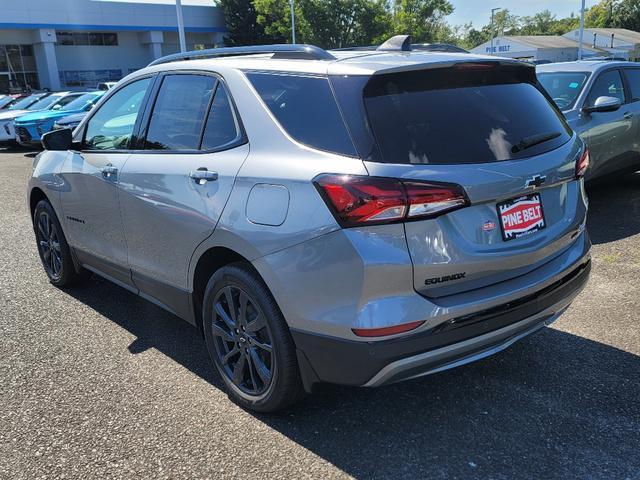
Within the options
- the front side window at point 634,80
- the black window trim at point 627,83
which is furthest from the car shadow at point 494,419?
the front side window at point 634,80

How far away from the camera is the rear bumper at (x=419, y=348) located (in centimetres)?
243

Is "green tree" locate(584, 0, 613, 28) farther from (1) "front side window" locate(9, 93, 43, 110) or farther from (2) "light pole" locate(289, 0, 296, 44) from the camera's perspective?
(1) "front side window" locate(9, 93, 43, 110)

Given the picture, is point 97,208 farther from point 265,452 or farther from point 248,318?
point 265,452

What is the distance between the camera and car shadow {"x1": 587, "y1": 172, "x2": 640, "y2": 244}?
6.02m

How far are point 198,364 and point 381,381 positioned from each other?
1562 mm

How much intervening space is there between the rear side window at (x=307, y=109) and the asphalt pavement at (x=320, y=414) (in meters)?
1.43

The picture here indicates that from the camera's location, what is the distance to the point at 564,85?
725 centimetres

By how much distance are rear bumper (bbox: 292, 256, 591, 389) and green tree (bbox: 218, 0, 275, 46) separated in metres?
48.6

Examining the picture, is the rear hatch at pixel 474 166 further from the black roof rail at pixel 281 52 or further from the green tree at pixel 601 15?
the green tree at pixel 601 15

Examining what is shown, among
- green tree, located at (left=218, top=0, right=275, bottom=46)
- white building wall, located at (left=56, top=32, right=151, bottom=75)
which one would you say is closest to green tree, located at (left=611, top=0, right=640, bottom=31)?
green tree, located at (left=218, top=0, right=275, bottom=46)

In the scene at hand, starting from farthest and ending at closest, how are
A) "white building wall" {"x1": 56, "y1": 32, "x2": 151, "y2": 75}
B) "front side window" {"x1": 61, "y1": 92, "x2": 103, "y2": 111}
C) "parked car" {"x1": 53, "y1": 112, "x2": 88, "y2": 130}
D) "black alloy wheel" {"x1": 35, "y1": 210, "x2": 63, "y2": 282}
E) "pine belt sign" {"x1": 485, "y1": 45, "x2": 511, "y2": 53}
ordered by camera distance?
"pine belt sign" {"x1": 485, "y1": 45, "x2": 511, "y2": 53}, "white building wall" {"x1": 56, "y1": 32, "x2": 151, "y2": 75}, "front side window" {"x1": 61, "y1": 92, "x2": 103, "y2": 111}, "parked car" {"x1": 53, "y1": 112, "x2": 88, "y2": 130}, "black alloy wheel" {"x1": 35, "y1": 210, "x2": 63, "y2": 282}

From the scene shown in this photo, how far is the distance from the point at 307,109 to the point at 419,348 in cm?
121

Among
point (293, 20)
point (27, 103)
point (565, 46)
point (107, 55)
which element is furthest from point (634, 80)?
point (565, 46)

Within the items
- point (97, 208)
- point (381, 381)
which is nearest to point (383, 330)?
point (381, 381)
